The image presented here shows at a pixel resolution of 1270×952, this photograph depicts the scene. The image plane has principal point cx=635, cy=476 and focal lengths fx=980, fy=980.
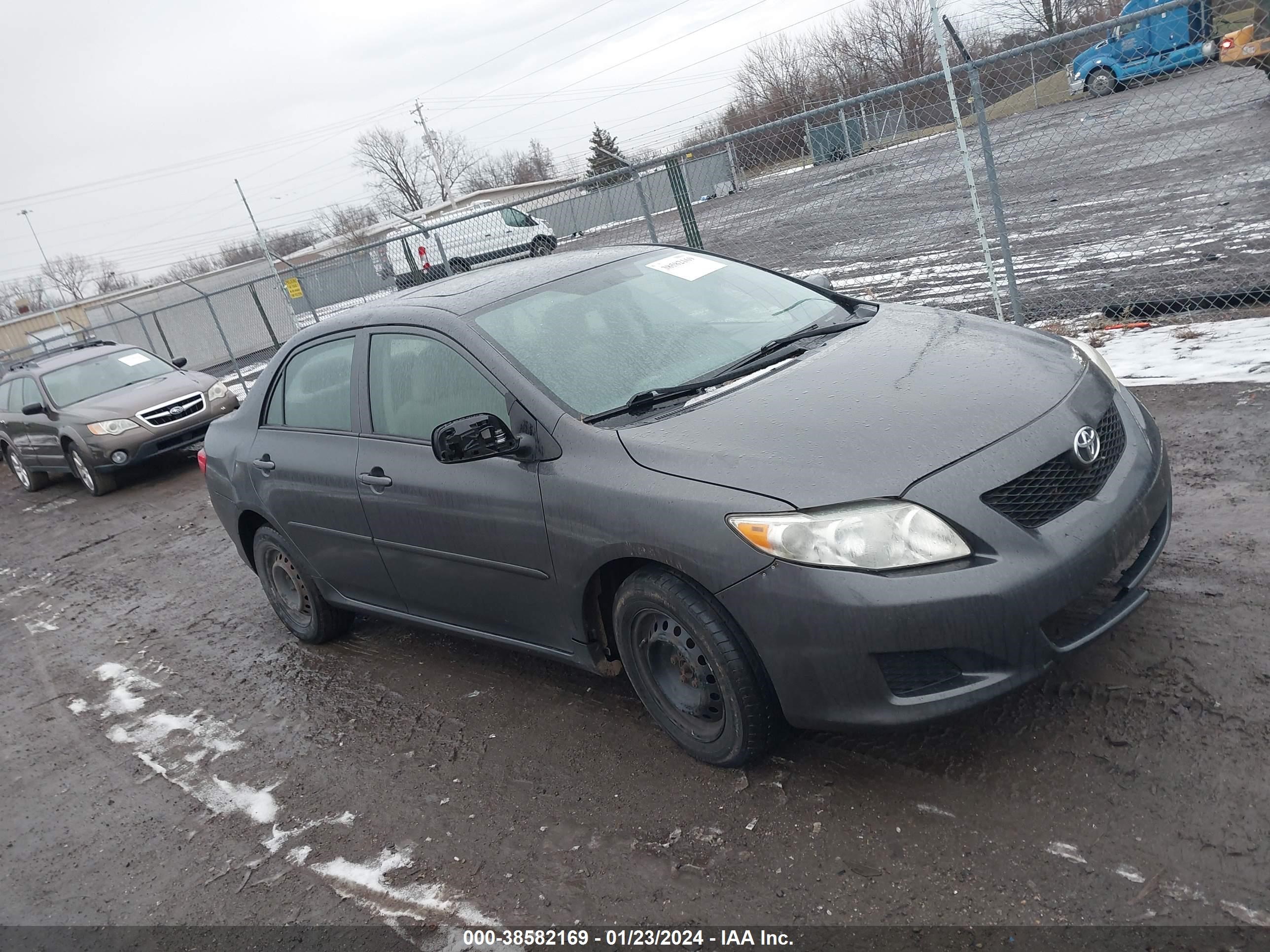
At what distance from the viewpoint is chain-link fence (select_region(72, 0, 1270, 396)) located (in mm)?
7766

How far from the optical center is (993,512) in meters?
2.76

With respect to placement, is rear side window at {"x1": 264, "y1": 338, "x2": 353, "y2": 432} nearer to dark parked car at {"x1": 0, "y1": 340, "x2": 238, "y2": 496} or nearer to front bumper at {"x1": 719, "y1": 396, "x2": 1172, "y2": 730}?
front bumper at {"x1": 719, "y1": 396, "x2": 1172, "y2": 730}

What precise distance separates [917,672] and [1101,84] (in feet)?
56.8

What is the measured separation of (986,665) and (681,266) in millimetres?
2402

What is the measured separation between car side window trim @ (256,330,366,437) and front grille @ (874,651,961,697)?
8.59 ft

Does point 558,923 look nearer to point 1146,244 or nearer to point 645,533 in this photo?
point 645,533

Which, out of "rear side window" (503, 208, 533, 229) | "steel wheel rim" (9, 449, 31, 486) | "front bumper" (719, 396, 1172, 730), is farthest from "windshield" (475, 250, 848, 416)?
"steel wheel rim" (9, 449, 31, 486)

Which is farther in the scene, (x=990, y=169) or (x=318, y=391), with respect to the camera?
(x=990, y=169)

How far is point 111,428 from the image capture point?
10906 mm

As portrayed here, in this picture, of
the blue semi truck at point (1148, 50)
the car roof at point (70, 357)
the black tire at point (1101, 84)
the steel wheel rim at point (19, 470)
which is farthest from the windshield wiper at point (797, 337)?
the black tire at point (1101, 84)

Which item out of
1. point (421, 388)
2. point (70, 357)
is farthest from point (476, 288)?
point (70, 357)

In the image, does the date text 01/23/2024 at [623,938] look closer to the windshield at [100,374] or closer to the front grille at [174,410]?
the front grille at [174,410]

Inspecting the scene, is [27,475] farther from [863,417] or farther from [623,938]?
[863,417]

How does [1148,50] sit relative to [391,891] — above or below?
above
